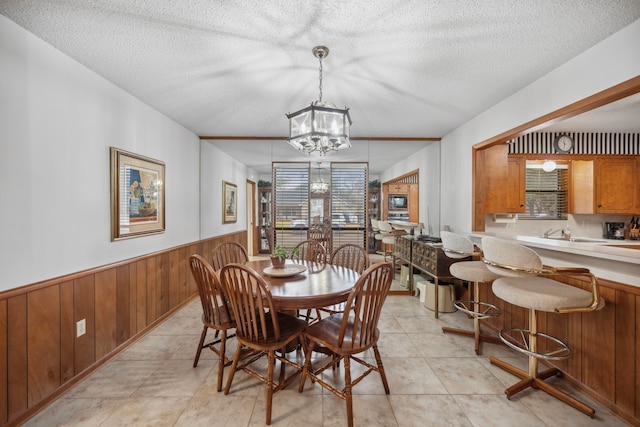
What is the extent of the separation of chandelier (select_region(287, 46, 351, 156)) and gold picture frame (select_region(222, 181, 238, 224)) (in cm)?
334

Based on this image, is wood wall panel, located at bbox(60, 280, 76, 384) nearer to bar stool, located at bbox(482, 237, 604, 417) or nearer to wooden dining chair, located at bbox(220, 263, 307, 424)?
wooden dining chair, located at bbox(220, 263, 307, 424)

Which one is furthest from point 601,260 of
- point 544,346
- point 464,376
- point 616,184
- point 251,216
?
point 251,216

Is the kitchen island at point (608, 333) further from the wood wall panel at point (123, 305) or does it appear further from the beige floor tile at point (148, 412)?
the wood wall panel at point (123, 305)

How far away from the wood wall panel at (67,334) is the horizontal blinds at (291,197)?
2.90m

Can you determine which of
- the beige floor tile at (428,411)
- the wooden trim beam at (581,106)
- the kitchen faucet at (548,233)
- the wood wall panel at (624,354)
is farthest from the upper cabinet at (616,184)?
the beige floor tile at (428,411)

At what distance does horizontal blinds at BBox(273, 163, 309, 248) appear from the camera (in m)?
4.63

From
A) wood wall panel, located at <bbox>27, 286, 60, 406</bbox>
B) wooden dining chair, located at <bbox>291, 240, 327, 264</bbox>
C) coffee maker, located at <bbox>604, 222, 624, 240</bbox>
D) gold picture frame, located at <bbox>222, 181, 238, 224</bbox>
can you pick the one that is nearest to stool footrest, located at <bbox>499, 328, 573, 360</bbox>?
wooden dining chair, located at <bbox>291, 240, 327, 264</bbox>

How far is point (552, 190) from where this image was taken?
4141mm

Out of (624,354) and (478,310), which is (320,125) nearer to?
(478,310)

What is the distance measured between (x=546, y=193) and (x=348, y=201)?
3082 millimetres

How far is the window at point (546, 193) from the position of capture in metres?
4.12

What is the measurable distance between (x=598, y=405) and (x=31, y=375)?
381cm

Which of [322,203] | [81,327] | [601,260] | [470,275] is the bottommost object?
[81,327]

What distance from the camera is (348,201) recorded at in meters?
4.54
